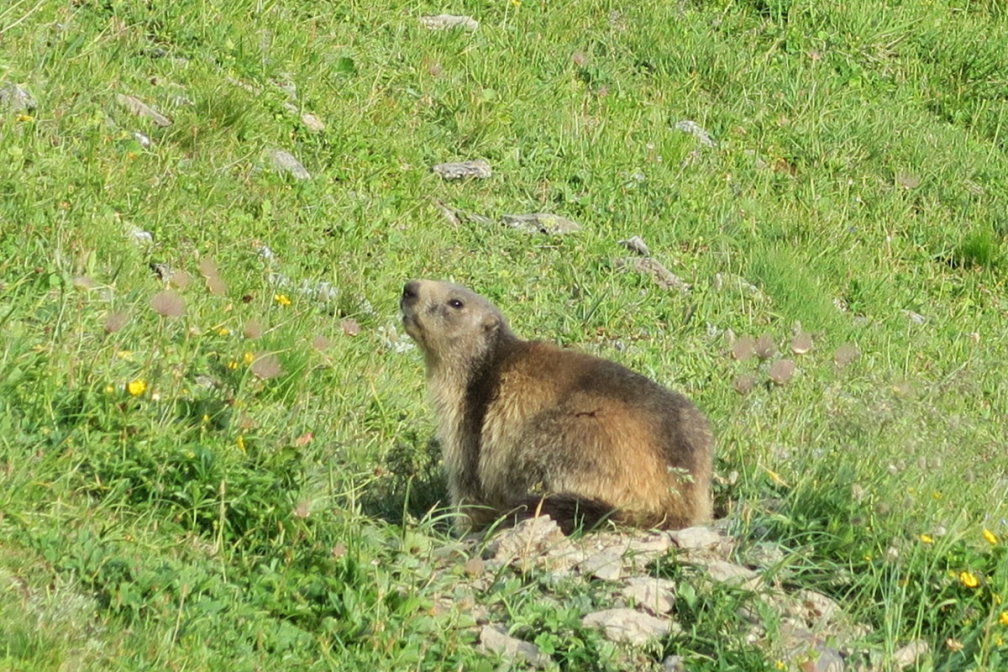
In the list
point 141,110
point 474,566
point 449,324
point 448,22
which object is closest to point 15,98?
point 141,110

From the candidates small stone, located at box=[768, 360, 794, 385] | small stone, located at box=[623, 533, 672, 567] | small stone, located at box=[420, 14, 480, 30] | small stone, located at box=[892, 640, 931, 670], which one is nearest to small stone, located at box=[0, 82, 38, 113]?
small stone, located at box=[420, 14, 480, 30]

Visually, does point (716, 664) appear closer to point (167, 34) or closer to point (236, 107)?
point (236, 107)

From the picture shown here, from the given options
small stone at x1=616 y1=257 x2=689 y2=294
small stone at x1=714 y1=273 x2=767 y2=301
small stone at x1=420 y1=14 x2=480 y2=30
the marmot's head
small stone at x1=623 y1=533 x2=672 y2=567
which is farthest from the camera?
small stone at x1=420 y1=14 x2=480 y2=30

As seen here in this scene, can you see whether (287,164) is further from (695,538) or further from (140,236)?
(695,538)

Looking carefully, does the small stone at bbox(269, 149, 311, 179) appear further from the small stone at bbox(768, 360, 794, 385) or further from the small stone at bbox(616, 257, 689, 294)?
the small stone at bbox(768, 360, 794, 385)

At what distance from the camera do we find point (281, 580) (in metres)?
4.94

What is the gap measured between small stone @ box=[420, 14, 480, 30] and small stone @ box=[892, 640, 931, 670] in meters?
7.43

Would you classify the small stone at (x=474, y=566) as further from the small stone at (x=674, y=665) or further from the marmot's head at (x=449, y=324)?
the marmot's head at (x=449, y=324)

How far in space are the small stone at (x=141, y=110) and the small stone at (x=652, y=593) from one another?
4940 mm

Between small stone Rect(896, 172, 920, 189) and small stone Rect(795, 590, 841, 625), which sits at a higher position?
small stone Rect(795, 590, 841, 625)

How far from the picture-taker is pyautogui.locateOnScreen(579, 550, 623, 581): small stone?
525 centimetres

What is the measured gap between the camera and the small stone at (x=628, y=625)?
487cm

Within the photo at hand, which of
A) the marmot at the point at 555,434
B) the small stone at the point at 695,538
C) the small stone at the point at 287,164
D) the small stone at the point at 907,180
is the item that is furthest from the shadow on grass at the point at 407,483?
the small stone at the point at 907,180

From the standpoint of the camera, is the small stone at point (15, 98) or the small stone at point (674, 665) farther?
the small stone at point (15, 98)
